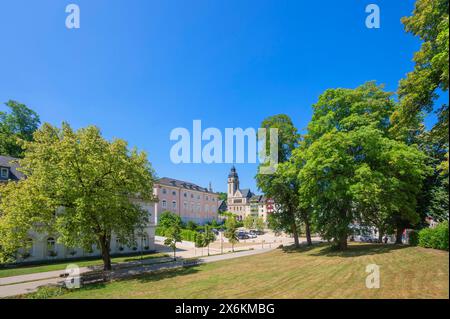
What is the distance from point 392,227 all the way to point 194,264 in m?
20.1

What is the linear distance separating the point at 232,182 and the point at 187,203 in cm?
6994

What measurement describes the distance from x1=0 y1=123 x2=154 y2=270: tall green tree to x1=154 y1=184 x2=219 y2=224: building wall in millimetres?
41982

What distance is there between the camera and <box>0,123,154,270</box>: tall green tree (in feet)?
55.5

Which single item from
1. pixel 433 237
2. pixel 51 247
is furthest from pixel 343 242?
pixel 51 247

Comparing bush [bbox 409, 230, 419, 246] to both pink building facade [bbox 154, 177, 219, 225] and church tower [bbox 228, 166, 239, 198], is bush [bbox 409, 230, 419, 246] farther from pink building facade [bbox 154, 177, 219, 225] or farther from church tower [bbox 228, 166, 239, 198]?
church tower [bbox 228, 166, 239, 198]

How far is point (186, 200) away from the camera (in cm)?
7238

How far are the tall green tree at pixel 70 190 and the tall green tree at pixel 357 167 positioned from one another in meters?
15.5

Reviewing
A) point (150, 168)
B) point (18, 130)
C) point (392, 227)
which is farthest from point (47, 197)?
point (18, 130)

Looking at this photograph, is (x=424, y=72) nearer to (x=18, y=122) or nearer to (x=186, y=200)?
(x=18, y=122)

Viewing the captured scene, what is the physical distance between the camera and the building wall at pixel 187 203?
65750mm

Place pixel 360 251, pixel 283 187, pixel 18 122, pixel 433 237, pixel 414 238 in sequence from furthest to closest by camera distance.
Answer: pixel 18 122
pixel 283 187
pixel 360 251
pixel 414 238
pixel 433 237

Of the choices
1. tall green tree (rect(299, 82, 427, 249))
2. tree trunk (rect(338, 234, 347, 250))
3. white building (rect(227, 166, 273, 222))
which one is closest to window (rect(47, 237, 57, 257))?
tall green tree (rect(299, 82, 427, 249))
